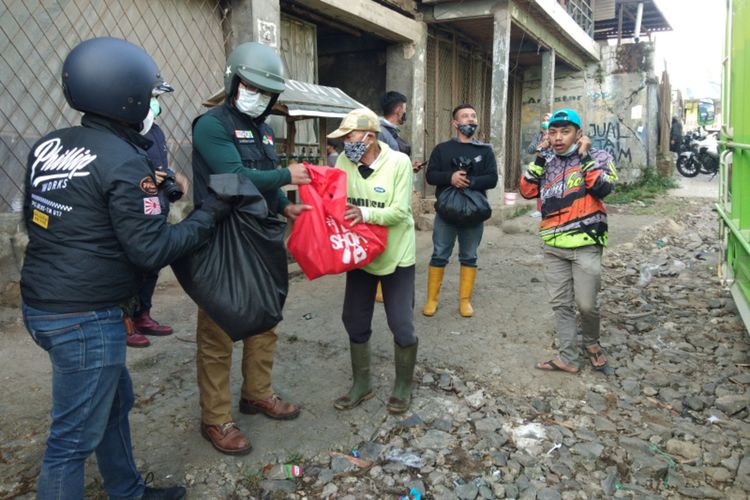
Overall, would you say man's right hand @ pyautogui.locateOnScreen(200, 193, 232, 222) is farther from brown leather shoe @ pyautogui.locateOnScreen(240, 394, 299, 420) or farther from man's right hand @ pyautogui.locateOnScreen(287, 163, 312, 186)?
brown leather shoe @ pyautogui.locateOnScreen(240, 394, 299, 420)

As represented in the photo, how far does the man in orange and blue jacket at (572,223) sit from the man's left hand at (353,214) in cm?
144

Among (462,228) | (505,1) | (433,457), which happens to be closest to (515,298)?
(462,228)

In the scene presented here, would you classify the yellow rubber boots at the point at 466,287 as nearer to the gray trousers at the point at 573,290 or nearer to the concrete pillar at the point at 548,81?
the gray trousers at the point at 573,290

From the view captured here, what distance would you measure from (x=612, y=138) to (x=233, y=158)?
14.5 m

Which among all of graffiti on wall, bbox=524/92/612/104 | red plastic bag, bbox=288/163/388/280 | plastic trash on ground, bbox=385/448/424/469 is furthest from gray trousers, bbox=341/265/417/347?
graffiti on wall, bbox=524/92/612/104

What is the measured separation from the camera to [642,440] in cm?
295

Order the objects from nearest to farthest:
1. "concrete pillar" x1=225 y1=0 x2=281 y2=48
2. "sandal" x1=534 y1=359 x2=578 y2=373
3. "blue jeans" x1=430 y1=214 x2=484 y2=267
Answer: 1. "sandal" x1=534 y1=359 x2=578 y2=373
2. "blue jeans" x1=430 y1=214 x2=484 y2=267
3. "concrete pillar" x1=225 y1=0 x2=281 y2=48

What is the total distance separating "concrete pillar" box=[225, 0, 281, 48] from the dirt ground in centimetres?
265

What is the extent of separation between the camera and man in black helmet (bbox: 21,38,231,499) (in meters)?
1.75

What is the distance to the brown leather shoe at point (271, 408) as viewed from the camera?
302 cm

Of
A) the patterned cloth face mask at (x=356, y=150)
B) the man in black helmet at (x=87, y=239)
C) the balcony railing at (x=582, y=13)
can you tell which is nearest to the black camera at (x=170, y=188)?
the man in black helmet at (x=87, y=239)

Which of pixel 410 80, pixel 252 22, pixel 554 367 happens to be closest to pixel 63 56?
pixel 252 22

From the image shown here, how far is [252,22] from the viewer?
589cm

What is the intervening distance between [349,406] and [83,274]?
181cm
